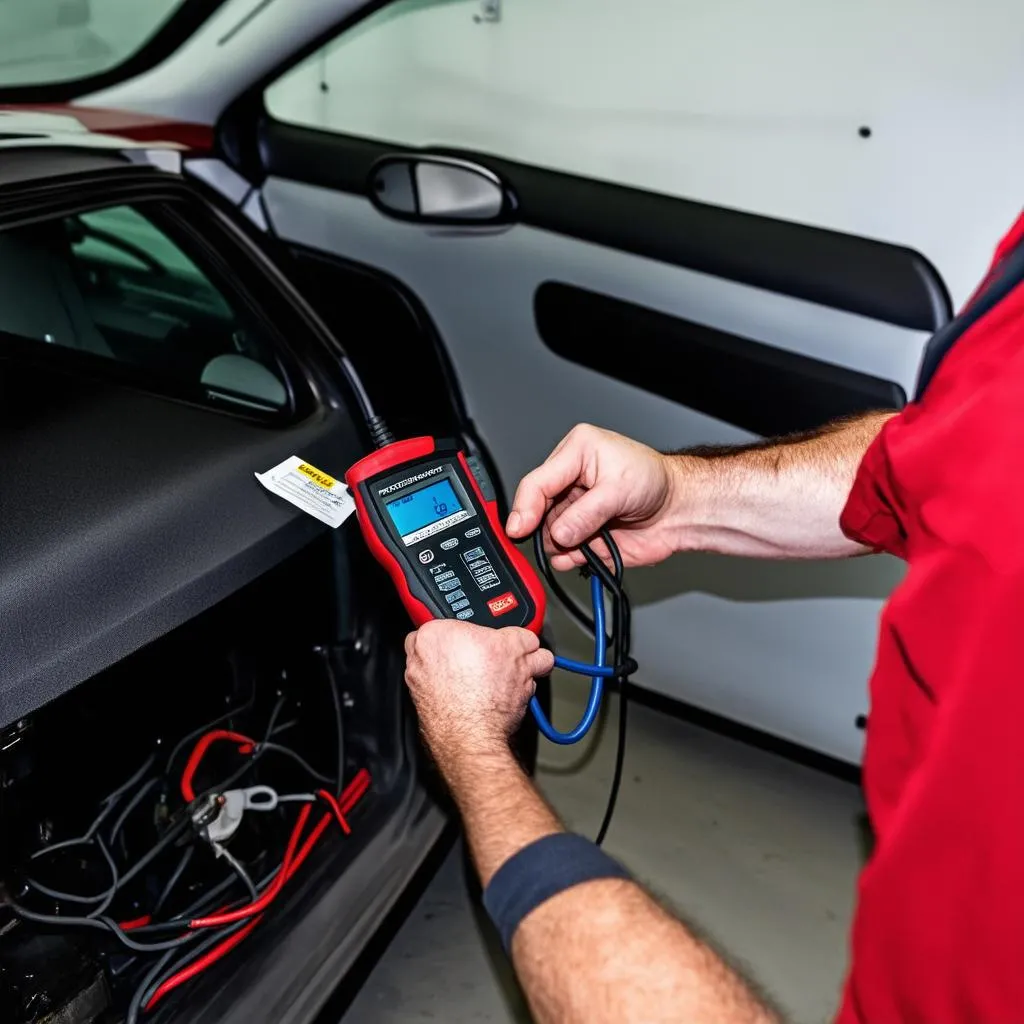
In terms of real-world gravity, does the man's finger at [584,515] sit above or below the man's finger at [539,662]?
above

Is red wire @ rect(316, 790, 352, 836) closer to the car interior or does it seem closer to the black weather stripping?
the car interior

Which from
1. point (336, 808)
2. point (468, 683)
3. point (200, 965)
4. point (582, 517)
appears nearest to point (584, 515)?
point (582, 517)

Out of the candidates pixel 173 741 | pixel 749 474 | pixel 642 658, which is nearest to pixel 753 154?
pixel 749 474

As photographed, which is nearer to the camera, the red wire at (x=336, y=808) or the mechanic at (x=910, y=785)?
the mechanic at (x=910, y=785)

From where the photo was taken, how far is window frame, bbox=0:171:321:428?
1276 millimetres

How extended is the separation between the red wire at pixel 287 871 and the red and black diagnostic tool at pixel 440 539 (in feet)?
1.47

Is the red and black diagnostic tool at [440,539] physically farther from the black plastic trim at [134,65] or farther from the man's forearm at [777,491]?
the black plastic trim at [134,65]

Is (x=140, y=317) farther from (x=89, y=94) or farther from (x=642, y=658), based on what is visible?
(x=642, y=658)

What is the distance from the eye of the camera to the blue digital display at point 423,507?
3.17 ft

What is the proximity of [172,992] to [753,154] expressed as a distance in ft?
4.13

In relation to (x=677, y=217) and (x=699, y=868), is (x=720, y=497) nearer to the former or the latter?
(x=677, y=217)

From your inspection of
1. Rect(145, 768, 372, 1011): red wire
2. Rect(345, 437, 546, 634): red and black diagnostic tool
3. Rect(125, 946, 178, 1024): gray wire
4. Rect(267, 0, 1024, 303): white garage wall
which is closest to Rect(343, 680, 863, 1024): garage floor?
Rect(145, 768, 372, 1011): red wire

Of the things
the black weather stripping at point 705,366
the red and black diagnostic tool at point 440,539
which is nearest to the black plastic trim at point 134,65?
the black weather stripping at point 705,366

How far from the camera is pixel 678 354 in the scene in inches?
58.3
